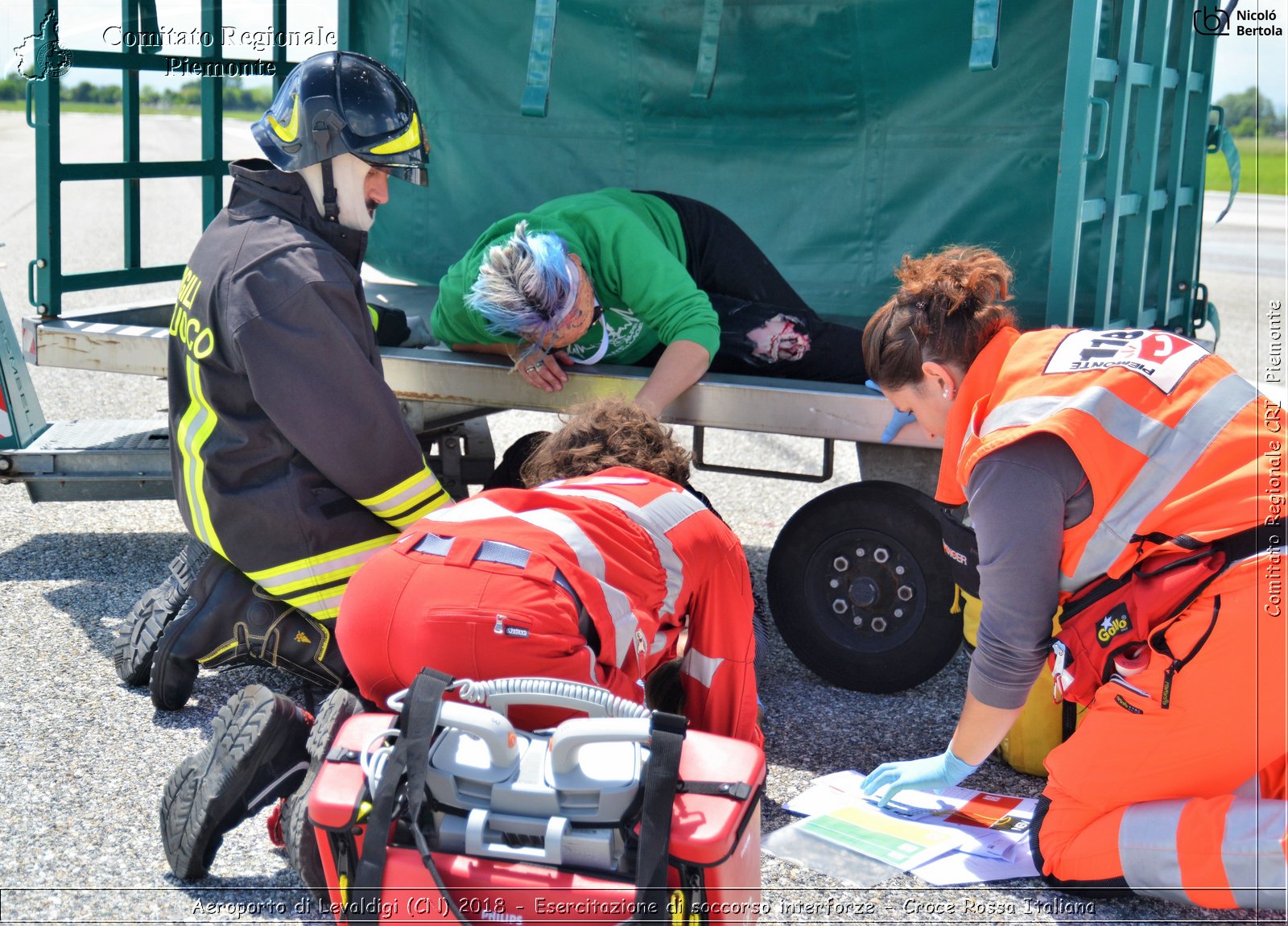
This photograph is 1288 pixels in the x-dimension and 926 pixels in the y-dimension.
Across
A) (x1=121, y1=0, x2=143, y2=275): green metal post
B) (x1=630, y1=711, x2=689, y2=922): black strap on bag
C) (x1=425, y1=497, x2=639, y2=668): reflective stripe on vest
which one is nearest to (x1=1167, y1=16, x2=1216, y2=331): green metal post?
(x1=425, y1=497, x2=639, y2=668): reflective stripe on vest

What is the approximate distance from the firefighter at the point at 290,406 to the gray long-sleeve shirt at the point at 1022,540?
154 centimetres

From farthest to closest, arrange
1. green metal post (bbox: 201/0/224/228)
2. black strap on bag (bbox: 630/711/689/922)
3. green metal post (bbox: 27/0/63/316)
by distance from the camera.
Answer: green metal post (bbox: 201/0/224/228) → green metal post (bbox: 27/0/63/316) → black strap on bag (bbox: 630/711/689/922)

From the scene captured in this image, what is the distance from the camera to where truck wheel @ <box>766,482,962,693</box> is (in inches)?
134

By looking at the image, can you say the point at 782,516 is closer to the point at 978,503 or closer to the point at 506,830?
the point at 978,503

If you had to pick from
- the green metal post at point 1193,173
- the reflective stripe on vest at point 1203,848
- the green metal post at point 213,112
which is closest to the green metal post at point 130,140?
the green metal post at point 213,112

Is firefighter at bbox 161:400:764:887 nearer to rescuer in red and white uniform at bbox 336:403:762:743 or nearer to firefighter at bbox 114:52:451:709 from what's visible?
rescuer in red and white uniform at bbox 336:403:762:743

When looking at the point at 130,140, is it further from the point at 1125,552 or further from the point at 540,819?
the point at 1125,552

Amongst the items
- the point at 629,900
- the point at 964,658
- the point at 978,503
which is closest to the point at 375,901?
the point at 629,900

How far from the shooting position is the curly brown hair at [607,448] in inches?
106

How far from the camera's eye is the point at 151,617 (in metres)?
3.40

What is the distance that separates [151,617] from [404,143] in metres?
1.47

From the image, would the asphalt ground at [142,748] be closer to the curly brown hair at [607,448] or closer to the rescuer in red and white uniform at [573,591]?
the rescuer in red and white uniform at [573,591]

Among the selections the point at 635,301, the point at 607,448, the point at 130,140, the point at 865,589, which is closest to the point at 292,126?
the point at 635,301

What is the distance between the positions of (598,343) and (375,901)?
2.18 meters
